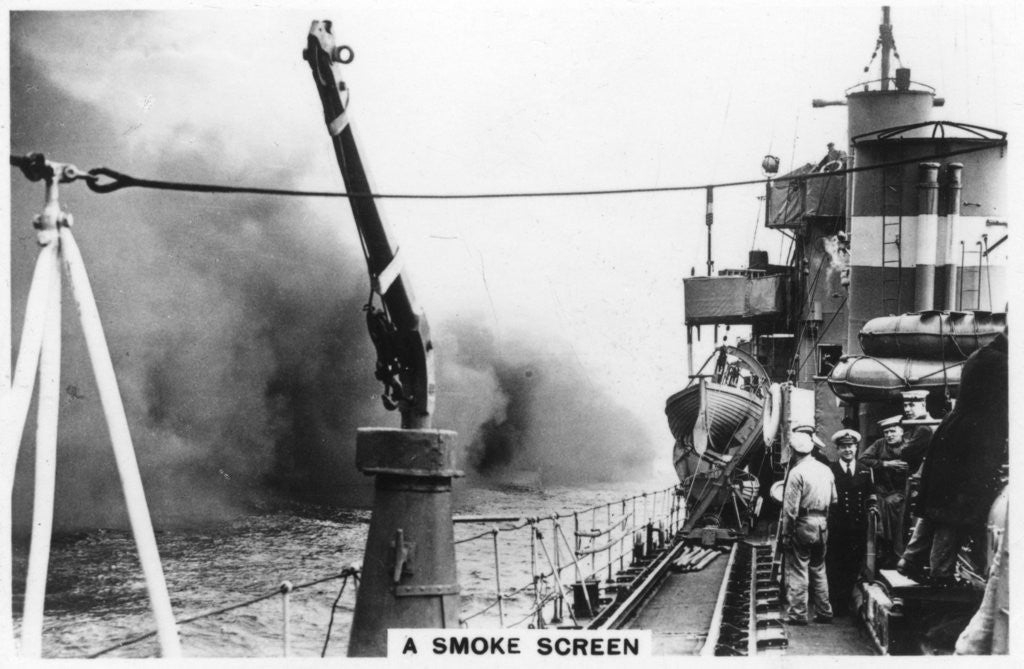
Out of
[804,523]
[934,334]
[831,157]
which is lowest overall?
[804,523]

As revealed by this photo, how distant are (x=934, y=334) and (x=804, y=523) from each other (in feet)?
5.21

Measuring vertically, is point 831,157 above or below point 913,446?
above

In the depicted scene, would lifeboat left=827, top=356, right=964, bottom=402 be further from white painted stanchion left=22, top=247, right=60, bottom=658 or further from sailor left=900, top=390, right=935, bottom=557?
white painted stanchion left=22, top=247, right=60, bottom=658

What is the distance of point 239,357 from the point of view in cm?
1698

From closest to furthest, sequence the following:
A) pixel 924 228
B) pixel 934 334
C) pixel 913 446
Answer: pixel 913 446 < pixel 934 334 < pixel 924 228

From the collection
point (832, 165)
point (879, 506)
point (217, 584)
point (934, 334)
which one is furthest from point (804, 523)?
point (217, 584)

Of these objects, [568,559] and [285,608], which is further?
[568,559]

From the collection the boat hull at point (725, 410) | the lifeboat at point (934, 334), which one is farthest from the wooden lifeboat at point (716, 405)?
the lifeboat at point (934, 334)

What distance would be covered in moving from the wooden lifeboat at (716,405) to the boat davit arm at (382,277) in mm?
12639

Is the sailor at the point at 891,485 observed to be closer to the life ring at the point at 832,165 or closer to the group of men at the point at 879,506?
the group of men at the point at 879,506

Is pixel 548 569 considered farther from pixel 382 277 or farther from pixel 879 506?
pixel 382 277

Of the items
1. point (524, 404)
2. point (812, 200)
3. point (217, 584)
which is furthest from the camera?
point (217, 584)

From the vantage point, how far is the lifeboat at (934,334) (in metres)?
5.98
